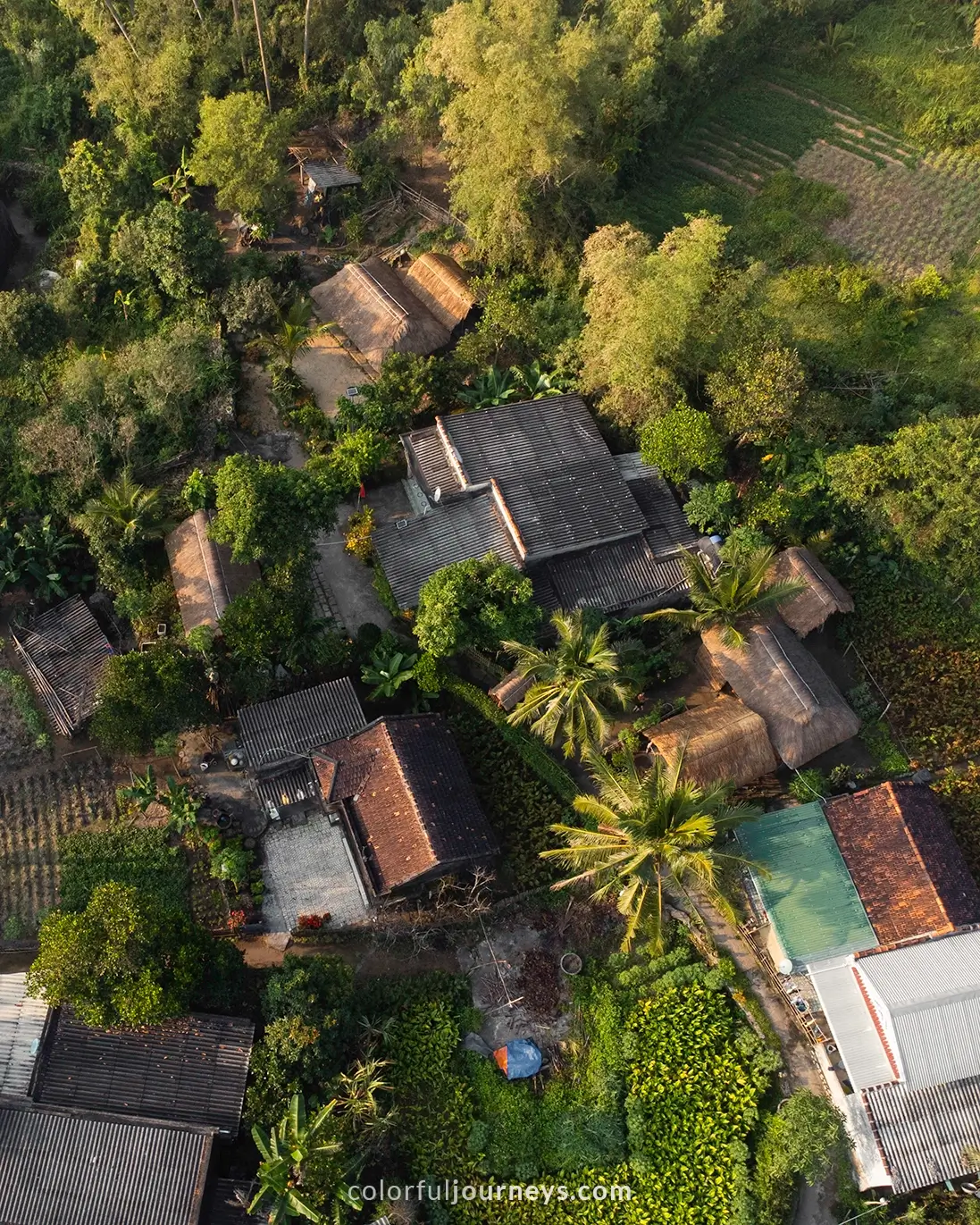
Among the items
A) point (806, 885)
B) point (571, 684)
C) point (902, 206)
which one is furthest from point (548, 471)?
point (902, 206)

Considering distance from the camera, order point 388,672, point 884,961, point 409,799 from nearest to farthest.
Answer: point 884,961 < point 409,799 < point 388,672

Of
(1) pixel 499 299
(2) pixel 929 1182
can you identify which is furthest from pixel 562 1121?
(1) pixel 499 299

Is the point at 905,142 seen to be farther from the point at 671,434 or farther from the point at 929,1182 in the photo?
the point at 929,1182

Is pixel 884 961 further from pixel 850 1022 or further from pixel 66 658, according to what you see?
pixel 66 658

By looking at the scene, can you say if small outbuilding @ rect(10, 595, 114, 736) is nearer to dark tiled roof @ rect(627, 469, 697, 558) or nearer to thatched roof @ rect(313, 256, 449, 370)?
thatched roof @ rect(313, 256, 449, 370)

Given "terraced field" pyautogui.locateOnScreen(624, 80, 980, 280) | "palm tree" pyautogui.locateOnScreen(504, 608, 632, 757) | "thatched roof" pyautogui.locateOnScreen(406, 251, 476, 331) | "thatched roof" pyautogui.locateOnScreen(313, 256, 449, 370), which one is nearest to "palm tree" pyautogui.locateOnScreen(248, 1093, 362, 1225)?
"palm tree" pyautogui.locateOnScreen(504, 608, 632, 757)
